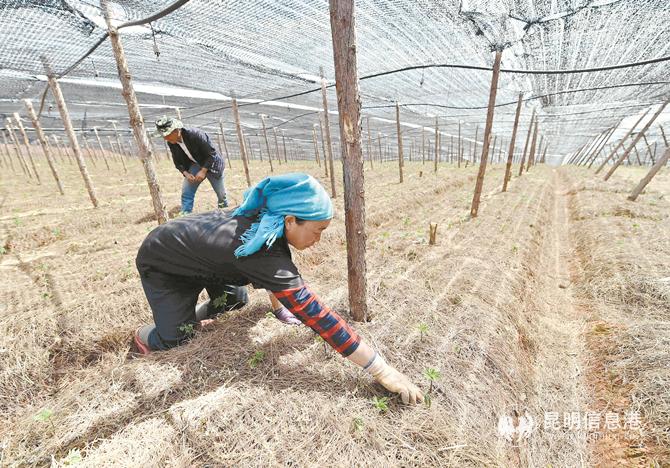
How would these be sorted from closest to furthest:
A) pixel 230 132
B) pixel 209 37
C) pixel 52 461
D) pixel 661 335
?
pixel 52 461, pixel 661 335, pixel 209 37, pixel 230 132

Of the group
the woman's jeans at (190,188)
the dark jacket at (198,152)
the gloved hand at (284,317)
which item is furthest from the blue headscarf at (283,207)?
the woman's jeans at (190,188)

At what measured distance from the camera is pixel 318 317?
63.2 inches

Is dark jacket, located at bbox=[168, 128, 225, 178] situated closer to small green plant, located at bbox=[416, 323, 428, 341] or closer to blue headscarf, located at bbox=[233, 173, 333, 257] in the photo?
blue headscarf, located at bbox=[233, 173, 333, 257]

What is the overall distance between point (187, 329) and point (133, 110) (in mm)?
3177

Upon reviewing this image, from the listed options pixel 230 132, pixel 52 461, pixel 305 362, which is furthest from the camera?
pixel 230 132

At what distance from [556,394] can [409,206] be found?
21.3 ft

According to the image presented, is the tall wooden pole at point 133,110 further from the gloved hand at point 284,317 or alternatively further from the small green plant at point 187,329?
the gloved hand at point 284,317

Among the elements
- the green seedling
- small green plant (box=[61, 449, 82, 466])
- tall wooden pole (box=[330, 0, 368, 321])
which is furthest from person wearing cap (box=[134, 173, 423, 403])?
small green plant (box=[61, 449, 82, 466])

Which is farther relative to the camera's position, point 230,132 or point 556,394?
point 230,132

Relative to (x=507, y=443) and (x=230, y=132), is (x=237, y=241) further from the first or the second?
(x=230, y=132)

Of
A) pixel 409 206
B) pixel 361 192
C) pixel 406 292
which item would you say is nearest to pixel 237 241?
pixel 361 192

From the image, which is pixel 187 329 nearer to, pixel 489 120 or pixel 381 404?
pixel 381 404

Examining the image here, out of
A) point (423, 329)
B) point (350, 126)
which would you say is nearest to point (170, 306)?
point (350, 126)

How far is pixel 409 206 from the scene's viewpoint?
8.62m
